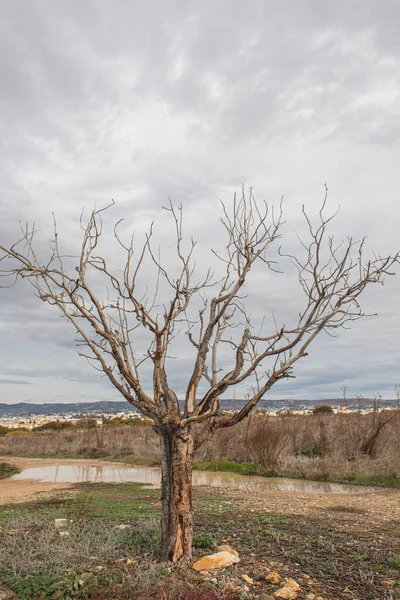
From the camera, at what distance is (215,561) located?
17.7 ft

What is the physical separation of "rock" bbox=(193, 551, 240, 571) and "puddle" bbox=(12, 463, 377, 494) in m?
9.85

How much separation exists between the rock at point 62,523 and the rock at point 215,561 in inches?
130

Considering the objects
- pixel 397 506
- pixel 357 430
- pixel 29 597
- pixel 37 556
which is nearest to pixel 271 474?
pixel 357 430

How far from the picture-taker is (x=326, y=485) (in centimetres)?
1617

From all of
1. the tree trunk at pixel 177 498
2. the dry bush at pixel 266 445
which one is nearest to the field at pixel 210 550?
the tree trunk at pixel 177 498

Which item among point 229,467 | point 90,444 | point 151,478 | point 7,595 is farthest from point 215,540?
point 90,444

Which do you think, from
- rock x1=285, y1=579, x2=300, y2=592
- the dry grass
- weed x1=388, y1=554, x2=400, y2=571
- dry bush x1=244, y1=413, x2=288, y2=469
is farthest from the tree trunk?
dry bush x1=244, y1=413, x2=288, y2=469

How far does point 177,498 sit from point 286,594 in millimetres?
1474

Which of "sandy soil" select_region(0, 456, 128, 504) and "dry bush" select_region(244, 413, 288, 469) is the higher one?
"dry bush" select_region(244, 413, 288, 469)

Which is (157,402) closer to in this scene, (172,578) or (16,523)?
(172,578)

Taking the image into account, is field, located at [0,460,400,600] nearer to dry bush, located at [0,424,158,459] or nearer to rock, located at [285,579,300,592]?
rock, located at [285,579,300,592]

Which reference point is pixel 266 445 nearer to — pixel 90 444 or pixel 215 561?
pixel 215 561

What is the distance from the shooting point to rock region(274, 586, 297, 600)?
15.2ft

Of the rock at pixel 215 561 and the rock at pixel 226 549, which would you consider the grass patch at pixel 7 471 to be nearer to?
the rock at pixel 226 549
